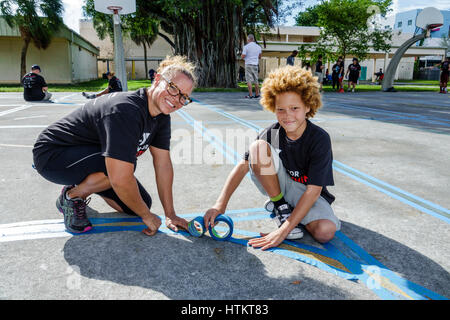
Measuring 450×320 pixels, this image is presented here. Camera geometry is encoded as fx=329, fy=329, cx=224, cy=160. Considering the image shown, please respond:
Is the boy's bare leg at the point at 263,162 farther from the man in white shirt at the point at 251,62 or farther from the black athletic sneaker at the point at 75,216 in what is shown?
the man in white shirt at the point at 251,62

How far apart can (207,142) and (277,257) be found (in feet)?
11.1

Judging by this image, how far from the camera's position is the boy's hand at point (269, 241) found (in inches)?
85.4

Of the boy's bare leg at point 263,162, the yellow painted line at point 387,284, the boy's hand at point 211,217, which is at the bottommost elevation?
the yellow painted line at point 387,284

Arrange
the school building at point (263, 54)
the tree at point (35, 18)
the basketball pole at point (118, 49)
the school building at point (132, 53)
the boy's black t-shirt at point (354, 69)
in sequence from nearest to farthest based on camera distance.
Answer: the basketball pole at point (118, 49), the boy's black t-shirt at point (354, 69), the tree at point (35, 18), the school building at point (263, 54), the school building at point (132, 53)

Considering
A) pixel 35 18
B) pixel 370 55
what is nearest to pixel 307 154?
pixel 35 18

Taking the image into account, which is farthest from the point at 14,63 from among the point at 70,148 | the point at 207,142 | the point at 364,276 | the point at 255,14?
the point at 364,276

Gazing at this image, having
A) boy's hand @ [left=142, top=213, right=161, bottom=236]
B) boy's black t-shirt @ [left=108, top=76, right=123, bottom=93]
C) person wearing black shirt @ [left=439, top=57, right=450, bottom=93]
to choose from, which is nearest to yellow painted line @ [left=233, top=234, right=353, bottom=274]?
boy's hand @ [left=142, top=213, right=161, bottom=236]

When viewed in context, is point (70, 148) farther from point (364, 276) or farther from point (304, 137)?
point (364, 276)

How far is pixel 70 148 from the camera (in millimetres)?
2357

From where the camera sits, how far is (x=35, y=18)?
2169 cm

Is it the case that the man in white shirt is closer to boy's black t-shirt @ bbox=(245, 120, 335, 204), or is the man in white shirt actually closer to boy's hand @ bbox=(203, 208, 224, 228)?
boy's black t-shirt @ bbox=(245, 120, 335, 204)

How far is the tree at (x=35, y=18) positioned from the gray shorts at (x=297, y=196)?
24697 millimetres

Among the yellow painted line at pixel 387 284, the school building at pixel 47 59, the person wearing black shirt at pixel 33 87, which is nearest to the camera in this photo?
the yellow painted line at pixel 387 284

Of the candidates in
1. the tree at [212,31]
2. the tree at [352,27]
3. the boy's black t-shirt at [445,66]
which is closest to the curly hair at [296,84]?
the tree at [212,31]
